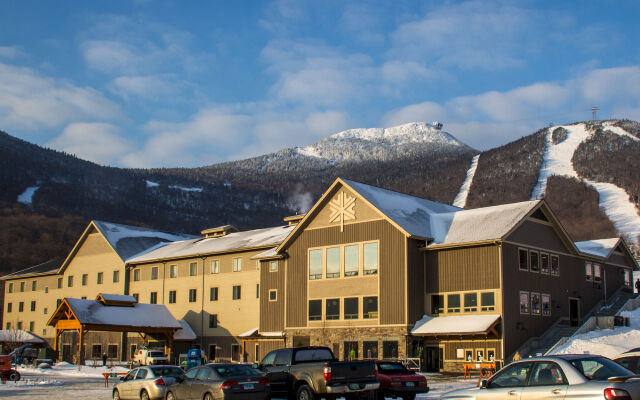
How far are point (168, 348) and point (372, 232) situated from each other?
23451 mm

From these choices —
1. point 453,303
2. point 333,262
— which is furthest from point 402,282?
point 333,262

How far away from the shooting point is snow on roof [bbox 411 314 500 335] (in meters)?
39.4

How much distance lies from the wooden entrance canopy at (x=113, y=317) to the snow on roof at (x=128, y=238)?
9.83 meters

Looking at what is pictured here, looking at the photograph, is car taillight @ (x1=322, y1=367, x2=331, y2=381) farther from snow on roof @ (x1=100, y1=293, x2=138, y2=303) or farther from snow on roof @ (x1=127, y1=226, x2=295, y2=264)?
snow on roof @ (x1=100, y1=293, x2=138, y2=303)

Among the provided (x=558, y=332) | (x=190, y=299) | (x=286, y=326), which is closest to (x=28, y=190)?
(x=190, y=299)

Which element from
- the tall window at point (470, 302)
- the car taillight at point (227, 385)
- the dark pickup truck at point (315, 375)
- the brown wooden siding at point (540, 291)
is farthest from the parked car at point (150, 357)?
the car taillight at point (227, 385)

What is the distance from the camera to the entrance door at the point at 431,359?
4248cm

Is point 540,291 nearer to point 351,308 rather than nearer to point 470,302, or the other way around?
point 470,302

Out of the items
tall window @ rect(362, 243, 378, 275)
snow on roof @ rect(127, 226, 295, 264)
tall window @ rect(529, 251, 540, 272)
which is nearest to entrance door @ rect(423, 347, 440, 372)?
tall window @ rect(362, 243, 378, 275)

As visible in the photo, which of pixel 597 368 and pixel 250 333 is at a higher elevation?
pixel 597 368

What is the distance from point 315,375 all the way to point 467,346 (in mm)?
21660

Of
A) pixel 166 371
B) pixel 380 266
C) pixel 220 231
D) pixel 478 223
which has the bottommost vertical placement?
pixel 166 371

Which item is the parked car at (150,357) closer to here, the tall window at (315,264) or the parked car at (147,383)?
the tall window at (315,264)

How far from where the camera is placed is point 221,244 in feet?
202
